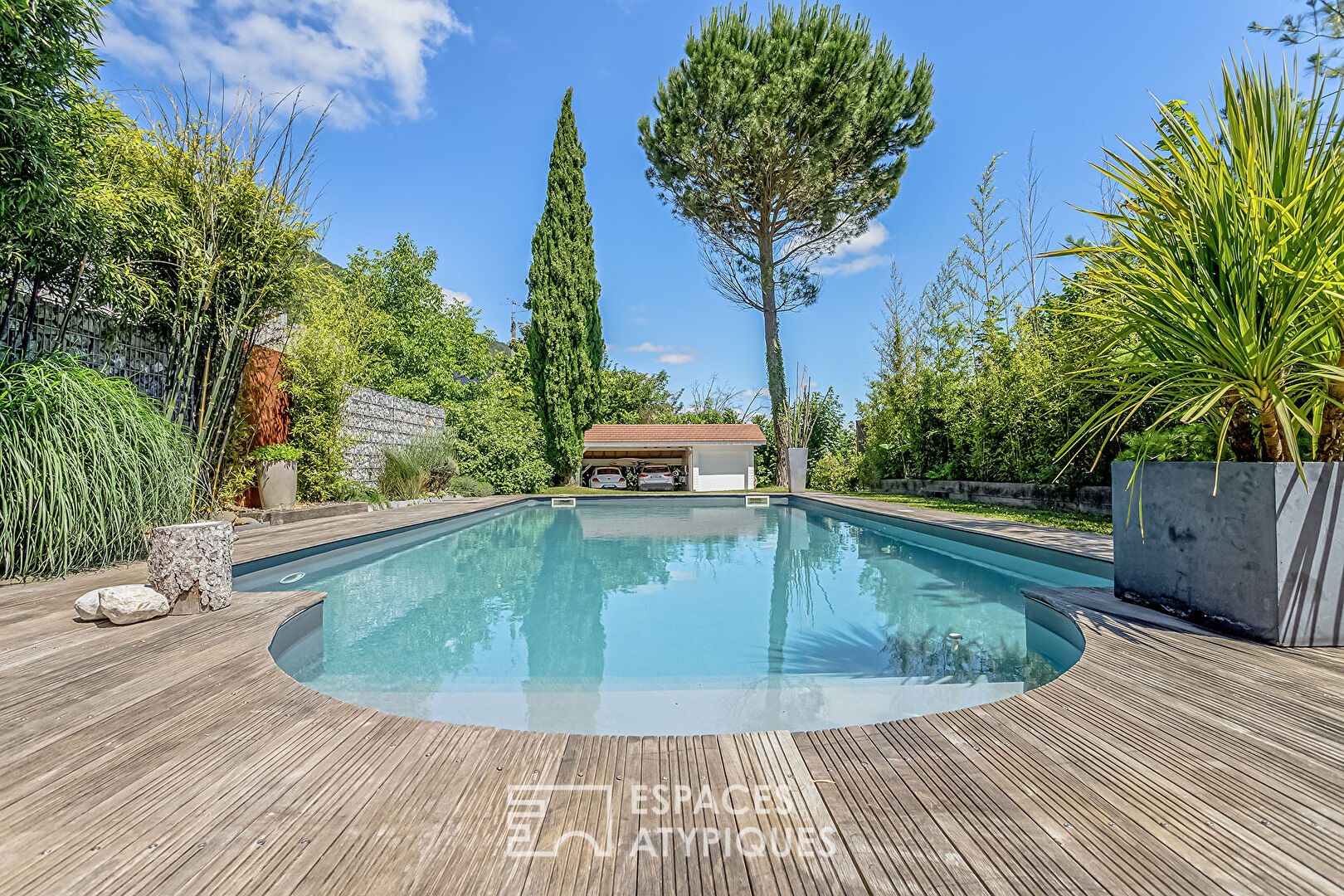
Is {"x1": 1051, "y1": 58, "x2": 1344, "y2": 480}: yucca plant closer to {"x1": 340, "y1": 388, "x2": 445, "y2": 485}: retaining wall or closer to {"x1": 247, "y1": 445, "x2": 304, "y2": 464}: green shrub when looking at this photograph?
{"x1": 247, "y1": 445, "x2": 304, "y2": 464}: green shrub

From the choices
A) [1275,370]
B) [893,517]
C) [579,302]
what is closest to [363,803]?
[1275,370]

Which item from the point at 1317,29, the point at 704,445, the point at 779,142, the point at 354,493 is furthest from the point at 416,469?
the point at 1317,29

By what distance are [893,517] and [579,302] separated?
40.0 ft

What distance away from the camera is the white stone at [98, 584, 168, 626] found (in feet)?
9.30

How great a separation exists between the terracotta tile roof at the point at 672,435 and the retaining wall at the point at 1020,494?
6939 mm

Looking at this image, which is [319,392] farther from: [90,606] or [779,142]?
[779,142]

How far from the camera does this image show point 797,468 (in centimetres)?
1564

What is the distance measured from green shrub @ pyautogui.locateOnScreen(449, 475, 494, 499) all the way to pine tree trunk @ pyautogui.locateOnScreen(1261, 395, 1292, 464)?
12857mm

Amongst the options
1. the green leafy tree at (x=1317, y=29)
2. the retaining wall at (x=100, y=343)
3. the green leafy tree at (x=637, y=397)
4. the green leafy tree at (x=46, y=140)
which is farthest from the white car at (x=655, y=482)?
the green leafy tree at (x=46, y=140)

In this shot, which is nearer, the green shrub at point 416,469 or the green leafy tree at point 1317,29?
the green leafy tree at point 1317,29

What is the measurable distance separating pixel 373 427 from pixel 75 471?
8254 mm

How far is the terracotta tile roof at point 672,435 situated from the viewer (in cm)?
1902

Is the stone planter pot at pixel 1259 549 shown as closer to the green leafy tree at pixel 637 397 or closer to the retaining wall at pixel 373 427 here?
the retaining wall at pixel 373 427

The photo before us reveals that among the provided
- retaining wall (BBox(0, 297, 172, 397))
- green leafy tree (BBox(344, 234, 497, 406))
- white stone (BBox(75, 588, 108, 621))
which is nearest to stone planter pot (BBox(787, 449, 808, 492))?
retaining wall (BBox(0, 297, 172, 397))
